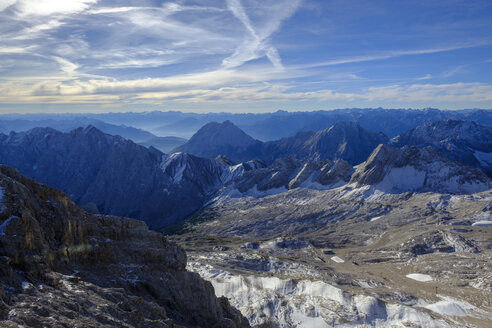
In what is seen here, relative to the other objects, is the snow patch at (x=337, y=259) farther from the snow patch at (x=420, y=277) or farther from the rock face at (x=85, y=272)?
the rock face at (x=85, y=272)

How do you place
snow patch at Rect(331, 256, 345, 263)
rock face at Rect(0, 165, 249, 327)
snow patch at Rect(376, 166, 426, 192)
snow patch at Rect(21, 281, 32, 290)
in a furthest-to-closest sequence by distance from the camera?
1. snow patch at Rect(376, 166, 426, 192)
2. snow patch at Rect(331, 256, 345, 263)
3. snow patch at Rect(21, 281, 32, 290)
4. rock face at Rect(0, 165, 249, 327)

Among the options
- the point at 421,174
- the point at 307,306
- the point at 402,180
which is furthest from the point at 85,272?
the point at 421,174

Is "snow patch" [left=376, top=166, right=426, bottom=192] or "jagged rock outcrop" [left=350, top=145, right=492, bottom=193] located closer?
"jagged rock outcrop" [left=350, top=145, right=492, bottom=193]

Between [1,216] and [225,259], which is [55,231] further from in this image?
[225,259]

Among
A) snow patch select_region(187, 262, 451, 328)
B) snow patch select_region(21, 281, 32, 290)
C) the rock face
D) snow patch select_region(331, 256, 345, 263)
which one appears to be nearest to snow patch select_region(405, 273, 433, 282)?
snow patch select_region(331, 256, 345, 263)

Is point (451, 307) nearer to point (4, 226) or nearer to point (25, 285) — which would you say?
point (25, 285)

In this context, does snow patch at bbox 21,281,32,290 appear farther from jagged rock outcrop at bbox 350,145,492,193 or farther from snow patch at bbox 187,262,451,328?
jagged rock outcrop at bbox 350,145,492,193

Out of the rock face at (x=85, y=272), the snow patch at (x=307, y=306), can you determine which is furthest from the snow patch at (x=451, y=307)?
the rock face at (x=85, y=272)
